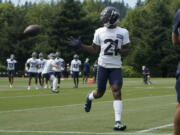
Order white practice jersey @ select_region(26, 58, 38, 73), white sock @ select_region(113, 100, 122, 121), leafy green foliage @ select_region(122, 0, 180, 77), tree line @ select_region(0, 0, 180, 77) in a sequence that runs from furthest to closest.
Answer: tree line @ select_region(0, 0, 180, 77)
leafy green foliage @ select_region(122, 0, 180, 77)
white practice jersey @ select_region(26, 58, 38, 73)
white sock @ select_region(113, 100, 122, 121)

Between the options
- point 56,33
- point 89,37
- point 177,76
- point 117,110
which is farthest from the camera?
point 89,37

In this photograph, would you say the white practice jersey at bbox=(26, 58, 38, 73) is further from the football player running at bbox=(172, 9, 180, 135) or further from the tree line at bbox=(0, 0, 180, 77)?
the tree line at bbox=(0, 0, 180, 77)

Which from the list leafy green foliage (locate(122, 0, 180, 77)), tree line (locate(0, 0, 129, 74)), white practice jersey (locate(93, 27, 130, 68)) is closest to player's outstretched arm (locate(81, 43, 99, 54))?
white practice jersey (locate(93, 27, 130, 68))

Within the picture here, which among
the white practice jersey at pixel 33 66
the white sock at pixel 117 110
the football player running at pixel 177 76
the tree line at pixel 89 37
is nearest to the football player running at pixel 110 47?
the white sock at pixel 117 110

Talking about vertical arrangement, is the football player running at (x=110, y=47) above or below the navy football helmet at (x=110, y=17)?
below

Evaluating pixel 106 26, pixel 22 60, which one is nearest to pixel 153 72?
pixel 22 60

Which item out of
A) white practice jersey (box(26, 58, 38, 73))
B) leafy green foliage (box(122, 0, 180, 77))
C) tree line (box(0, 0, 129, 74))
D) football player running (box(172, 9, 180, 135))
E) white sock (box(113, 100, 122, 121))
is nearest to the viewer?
football player running (box(172, 9, 180, 135))

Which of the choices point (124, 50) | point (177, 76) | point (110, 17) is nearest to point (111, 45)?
point (124, 50)

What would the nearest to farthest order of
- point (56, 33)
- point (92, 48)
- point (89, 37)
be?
point (92, 48) < point (56, 33) < point (89, 37)

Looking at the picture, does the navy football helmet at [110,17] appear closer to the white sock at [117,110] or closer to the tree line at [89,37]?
the white sock at [117,110]

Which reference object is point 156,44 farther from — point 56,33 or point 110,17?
point 110,17

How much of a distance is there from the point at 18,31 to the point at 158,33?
22.1m

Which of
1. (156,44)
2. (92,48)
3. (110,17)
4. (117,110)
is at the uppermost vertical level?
(156,44)

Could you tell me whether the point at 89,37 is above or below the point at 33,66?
above
